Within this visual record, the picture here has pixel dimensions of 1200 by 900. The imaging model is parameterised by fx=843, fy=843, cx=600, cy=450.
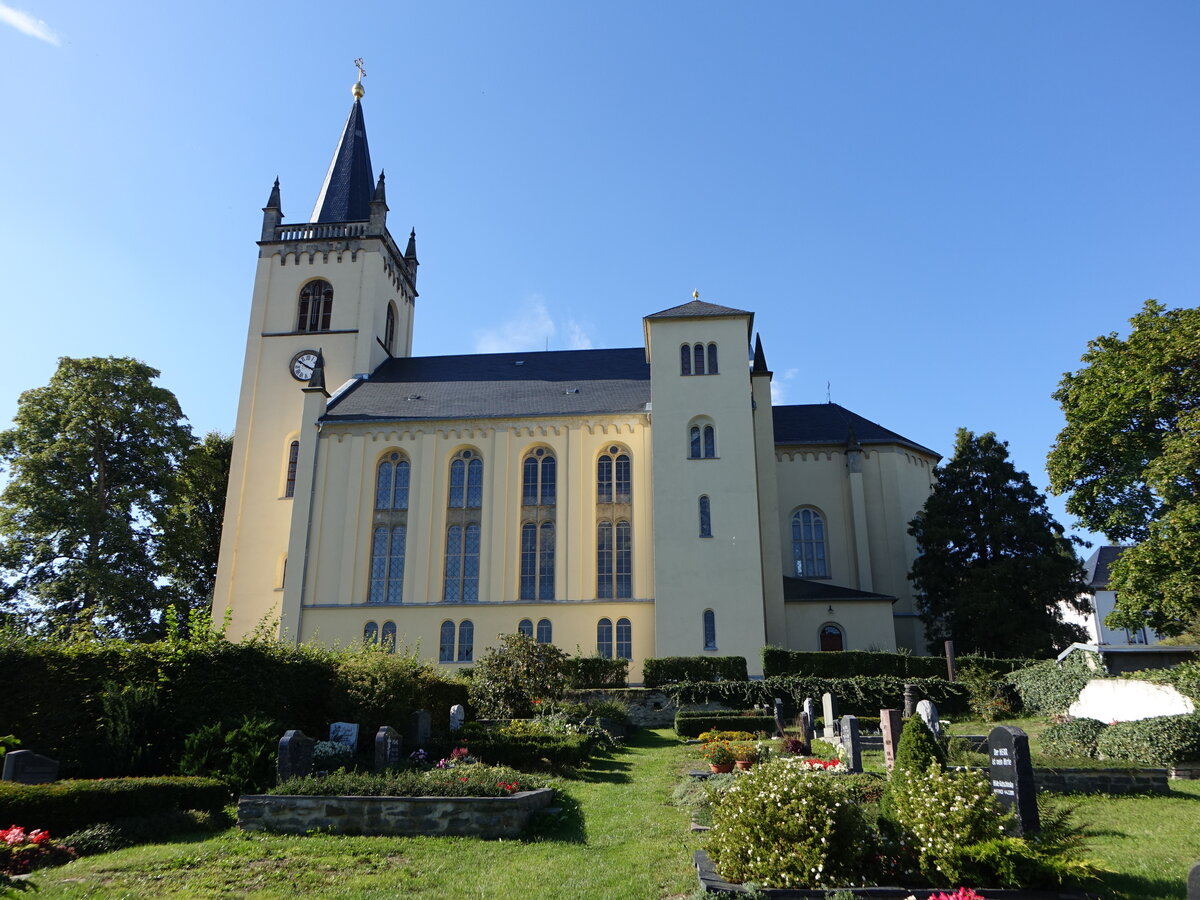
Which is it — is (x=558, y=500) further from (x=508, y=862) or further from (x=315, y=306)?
(x=508, y=862)

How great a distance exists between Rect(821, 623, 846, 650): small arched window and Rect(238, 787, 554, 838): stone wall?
953 inches

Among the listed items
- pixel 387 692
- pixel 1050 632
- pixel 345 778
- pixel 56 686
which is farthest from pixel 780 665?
pixel 56 686

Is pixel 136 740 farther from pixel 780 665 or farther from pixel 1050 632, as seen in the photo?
pixel 1050 632

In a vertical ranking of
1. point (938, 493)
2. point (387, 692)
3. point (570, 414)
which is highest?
point (570, 414)

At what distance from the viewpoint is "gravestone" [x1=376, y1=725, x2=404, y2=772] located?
14304 millimetres

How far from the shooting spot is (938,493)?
36.3m

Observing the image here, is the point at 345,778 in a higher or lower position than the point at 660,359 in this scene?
lower

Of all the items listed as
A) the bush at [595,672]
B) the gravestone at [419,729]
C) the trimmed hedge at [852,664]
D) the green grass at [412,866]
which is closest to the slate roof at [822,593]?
the trimmed hedge at [852,664]

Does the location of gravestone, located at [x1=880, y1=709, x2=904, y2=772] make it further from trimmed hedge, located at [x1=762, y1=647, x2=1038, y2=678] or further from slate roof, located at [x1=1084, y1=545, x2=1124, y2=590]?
slate roof, located at [x1=1084, y1=545, x2=1124, y2=590]

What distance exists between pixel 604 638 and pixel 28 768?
22601 millimetres

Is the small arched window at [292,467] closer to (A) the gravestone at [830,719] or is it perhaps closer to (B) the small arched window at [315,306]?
(B) the small arched window at [315,306]

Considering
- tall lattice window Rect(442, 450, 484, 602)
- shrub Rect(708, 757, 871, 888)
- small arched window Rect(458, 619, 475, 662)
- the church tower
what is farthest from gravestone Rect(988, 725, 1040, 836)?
the church tower

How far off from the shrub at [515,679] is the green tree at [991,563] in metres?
16.5

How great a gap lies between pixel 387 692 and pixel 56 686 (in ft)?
20.2
